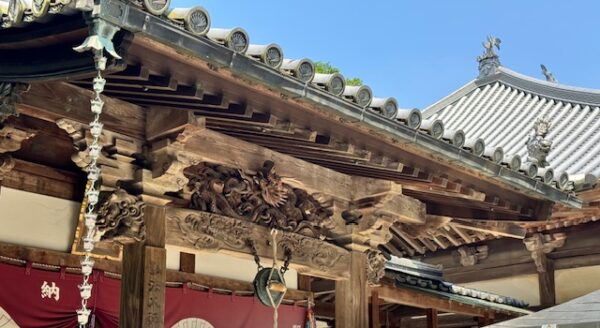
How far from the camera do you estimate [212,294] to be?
7.88m

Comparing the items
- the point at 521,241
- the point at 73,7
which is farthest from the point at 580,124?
the point at 73,7

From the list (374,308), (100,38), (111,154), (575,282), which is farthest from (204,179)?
(575,282)

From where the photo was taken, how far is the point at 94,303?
21.9 ft

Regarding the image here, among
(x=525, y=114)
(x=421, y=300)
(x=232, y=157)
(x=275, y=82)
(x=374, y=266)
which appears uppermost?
(x=525, y=114)

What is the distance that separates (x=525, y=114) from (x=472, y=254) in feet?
17.2

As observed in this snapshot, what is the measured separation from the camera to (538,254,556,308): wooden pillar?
1047cm

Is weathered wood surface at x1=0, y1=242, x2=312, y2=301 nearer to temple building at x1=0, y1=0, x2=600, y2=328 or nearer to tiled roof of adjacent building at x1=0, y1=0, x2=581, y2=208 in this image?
temple building at x1=0, y1=0, x2=600, y2=328

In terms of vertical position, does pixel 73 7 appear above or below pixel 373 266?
above

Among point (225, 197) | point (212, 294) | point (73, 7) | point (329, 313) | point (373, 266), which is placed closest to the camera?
point (73, 7)

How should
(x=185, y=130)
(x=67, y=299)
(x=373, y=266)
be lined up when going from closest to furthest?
1. (x=185, y=130)
2. (x=67, y=299)
3. (x=373, y=266)

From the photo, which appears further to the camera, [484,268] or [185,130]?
[484,268]

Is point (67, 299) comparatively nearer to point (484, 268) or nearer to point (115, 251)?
point (115, 251)

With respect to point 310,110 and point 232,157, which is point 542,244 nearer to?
point 232,157

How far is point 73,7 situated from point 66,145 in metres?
3.06
